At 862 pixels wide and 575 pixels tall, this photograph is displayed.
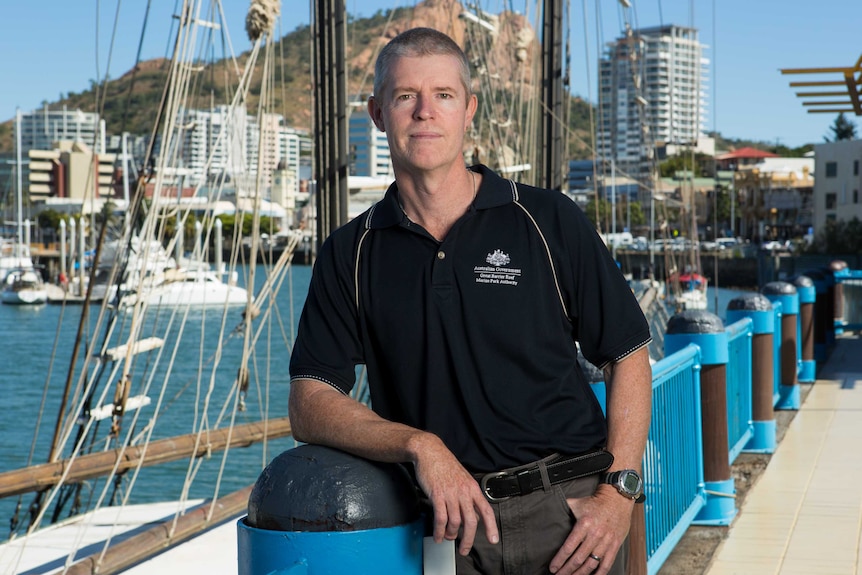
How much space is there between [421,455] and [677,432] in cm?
315

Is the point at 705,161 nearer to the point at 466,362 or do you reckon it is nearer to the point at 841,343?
the point at 841,343

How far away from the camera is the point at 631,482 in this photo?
2.51 metres

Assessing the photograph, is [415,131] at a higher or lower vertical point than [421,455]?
higher

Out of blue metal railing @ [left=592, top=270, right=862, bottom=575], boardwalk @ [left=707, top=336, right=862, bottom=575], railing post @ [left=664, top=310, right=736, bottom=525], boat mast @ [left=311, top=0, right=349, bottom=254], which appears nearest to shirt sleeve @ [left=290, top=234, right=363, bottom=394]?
blue metal railing @ [left=592, top=270, right=862, bottom=575]

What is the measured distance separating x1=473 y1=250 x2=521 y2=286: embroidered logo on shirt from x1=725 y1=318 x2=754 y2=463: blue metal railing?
4.52 metres

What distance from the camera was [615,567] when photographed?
101 inches

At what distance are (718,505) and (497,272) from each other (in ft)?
13.8

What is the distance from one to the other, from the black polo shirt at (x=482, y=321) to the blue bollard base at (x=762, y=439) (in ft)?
19.4

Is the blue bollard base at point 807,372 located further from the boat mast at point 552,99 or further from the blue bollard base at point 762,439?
the blue bollard base at point 762,439

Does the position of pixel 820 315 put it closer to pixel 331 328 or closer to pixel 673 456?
pixel 673 456

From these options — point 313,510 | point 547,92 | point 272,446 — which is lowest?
point 272,446

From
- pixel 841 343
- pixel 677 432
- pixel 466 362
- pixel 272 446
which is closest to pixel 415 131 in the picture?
pixel 466 362

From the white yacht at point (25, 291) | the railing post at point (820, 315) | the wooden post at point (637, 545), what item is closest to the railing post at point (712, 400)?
the wooden post at point (637, 545)

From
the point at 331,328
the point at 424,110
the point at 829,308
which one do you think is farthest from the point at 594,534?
the point at 829,308
